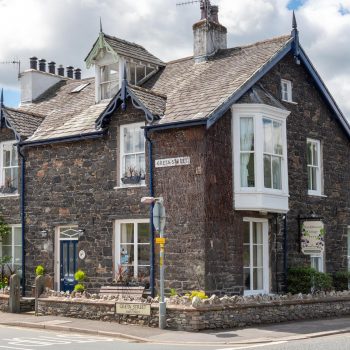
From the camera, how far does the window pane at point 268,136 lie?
21.5m

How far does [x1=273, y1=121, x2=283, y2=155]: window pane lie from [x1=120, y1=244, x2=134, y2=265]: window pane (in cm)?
543

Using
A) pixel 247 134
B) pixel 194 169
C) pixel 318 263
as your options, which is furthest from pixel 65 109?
pixel 318 263

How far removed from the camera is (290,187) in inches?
918

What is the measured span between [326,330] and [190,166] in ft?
19.6

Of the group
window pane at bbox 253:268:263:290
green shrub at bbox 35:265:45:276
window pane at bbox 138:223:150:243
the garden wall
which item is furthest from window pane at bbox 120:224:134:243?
window pane at bbox 253:268:263:290

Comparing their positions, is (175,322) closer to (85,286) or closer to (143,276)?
(143,276)

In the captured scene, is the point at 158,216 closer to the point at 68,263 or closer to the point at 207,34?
the point at 68,263

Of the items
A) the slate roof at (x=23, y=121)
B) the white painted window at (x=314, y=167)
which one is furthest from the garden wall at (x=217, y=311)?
the slate roof at (x=23, y=121)

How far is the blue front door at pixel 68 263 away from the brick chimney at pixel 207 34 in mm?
8038

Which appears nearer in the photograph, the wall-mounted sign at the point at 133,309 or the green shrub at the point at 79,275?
the wall-mounted sign at the point at 133,309

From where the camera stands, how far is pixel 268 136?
21.6 m

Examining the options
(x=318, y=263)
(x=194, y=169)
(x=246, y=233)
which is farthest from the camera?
(x=318, y=263)

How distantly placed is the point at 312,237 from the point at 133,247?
19.6 ft

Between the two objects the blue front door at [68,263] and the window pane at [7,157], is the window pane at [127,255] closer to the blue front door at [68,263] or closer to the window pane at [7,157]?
the blue front door at [68,263]
